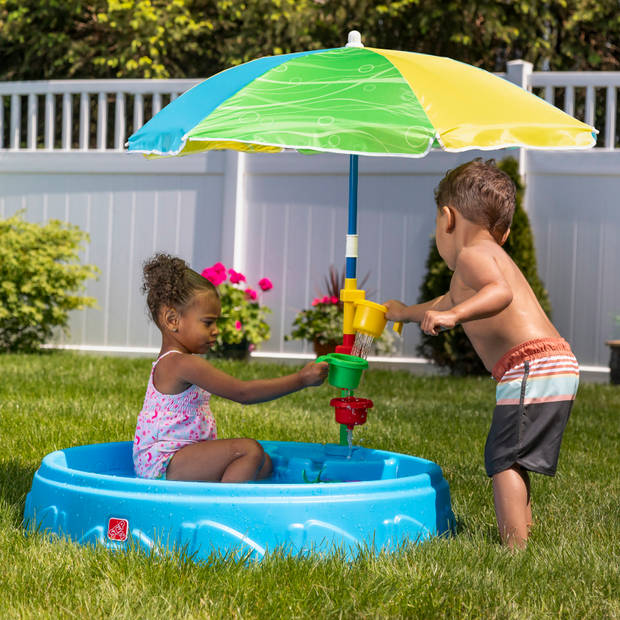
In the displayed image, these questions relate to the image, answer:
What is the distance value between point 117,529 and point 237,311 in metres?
5.59

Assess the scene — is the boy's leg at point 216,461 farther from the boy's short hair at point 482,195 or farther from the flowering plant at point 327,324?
the flowering plant at point 327,324

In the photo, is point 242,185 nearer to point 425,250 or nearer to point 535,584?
point 425,250

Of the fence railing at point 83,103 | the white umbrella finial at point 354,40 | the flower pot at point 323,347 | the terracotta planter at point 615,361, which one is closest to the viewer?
the white umbrella finial at point 354,40

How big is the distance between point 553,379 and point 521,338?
157mm

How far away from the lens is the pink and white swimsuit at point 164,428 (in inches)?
128

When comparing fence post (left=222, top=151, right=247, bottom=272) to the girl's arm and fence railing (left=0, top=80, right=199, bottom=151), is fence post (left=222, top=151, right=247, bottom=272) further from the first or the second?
the girl's arm

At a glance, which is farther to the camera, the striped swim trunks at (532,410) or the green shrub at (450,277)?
the green shrub at (450,277)

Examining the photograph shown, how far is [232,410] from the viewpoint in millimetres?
5637

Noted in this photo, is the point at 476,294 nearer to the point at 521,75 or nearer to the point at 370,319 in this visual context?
the point at 370,319

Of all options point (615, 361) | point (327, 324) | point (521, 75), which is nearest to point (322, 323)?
point (327, 324)

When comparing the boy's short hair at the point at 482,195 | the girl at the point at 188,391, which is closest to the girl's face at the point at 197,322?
the girl at the point at 188,391

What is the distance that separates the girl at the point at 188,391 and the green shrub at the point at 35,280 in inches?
213

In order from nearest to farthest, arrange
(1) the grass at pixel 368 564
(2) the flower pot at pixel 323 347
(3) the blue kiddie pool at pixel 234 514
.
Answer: (1) the grass at pixel 368 564 < (3) the blue kiddie pool at pixel 234 514 < (2) the flower pot at pixel 323 347

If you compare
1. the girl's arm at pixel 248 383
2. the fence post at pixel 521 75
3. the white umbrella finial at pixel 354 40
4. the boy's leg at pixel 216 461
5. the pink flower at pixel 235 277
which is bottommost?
the boy's leg at pixel 216 461
